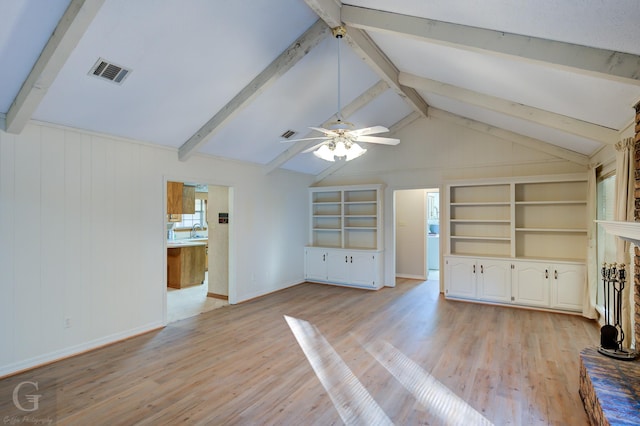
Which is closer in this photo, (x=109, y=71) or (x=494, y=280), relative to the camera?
(x=109, y=71)

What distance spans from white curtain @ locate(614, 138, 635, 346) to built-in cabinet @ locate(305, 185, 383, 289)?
395 centimetres

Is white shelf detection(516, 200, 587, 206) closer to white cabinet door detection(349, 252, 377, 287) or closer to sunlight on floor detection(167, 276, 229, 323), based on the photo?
white cabinet door detection(349, 252, 377, 287)

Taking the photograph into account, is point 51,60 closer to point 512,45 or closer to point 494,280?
point 512,45

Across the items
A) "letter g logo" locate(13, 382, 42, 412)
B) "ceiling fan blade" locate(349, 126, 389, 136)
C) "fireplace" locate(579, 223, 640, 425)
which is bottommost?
"letter g logo" locate(13, 382, 42, 412)

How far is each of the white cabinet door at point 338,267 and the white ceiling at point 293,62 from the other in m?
3.15

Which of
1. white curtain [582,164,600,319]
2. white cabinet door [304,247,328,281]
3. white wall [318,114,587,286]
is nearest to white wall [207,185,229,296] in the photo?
white cabinet door [304,247,328,281]

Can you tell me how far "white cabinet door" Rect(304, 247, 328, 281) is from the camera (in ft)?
24.0

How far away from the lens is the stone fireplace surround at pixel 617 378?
1986mm

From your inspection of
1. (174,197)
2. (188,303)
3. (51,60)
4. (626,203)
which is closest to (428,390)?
(626,203)

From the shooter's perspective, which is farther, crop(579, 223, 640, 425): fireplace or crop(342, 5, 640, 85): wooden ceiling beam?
crop(342, 5, 640, 85): wooden ceiling beam

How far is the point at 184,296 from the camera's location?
6.38m

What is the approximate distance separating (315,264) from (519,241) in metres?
4.02

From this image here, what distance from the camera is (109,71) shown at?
317 centimetres

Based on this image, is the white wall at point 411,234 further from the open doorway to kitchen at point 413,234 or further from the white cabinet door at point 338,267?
the white cabinet door at point 338,267
